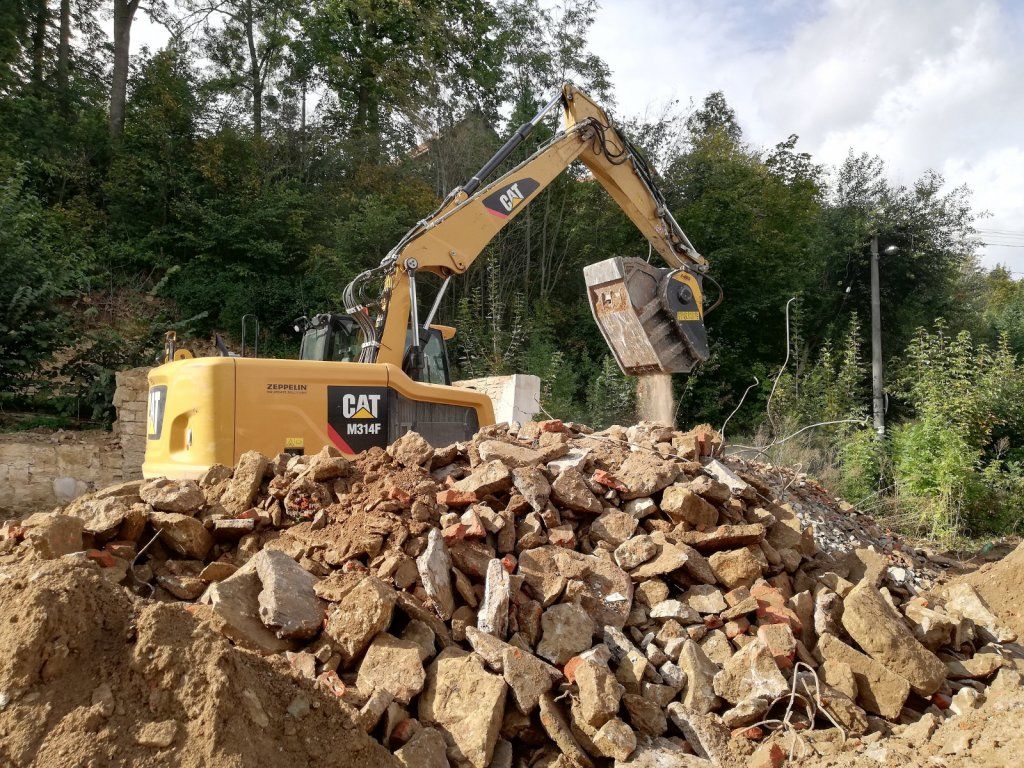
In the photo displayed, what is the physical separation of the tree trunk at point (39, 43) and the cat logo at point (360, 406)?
628 inches

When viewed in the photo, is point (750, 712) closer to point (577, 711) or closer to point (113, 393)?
point (577, 711)

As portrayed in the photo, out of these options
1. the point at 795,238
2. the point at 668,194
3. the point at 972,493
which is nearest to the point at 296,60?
the point at 668,194

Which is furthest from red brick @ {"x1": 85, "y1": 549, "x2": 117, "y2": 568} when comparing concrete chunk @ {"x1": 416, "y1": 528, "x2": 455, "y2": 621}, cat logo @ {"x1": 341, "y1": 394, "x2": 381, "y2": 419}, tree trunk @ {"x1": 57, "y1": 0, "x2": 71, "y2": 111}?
tree trunk @ {"x1": 57, "y1": 0, "x2": 71, "y2": 111}

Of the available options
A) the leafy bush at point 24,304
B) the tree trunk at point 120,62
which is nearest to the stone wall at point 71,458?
the leafy bush at point 24,304

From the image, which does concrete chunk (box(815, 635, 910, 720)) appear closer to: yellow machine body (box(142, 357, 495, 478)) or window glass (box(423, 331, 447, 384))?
yellow machine body (box(142, 357, 495, 478))

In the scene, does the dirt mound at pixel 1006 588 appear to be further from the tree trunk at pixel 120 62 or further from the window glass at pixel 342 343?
the tree trunk at pixel 120 62

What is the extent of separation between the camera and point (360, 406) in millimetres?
5543

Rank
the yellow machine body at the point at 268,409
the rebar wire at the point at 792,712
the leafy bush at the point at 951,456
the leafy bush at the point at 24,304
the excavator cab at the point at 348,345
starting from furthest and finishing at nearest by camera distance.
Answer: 1. the leafy bush at the point at 24,304
2. the leafy bush at the point at 951,456
3. the excavator cab at the point at 348,345
4. the yellow machine body at the point at 268,409
5. the rebar wire at the point at 792,712

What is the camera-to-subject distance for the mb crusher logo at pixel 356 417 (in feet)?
17.9

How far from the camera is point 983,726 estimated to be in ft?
9.79

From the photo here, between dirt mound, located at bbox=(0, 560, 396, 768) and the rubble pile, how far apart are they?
125mm

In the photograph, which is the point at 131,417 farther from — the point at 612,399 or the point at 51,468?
the point at 612,399

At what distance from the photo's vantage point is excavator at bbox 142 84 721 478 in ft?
16.8

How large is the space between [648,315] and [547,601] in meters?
3.57
